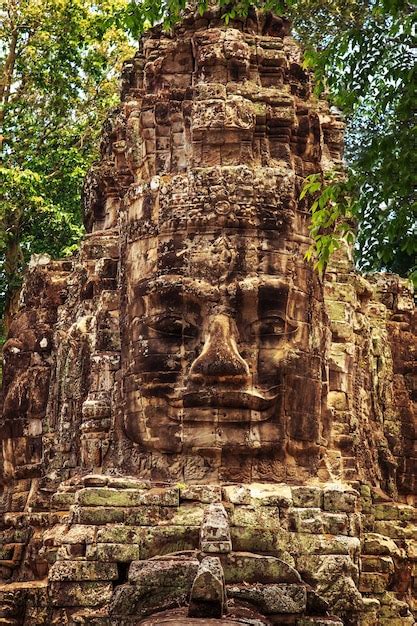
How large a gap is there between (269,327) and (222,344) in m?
0.71

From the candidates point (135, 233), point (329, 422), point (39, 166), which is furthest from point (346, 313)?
point (39, 166)

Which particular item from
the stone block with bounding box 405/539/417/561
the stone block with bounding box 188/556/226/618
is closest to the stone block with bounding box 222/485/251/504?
the stone block with bounding box 188/556/226/618

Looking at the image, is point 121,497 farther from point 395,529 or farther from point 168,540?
point 395,529

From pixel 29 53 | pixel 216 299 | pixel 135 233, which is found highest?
pixel 29 53

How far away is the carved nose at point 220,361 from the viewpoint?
47.5 feet

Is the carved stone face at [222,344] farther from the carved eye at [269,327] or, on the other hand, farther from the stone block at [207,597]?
the stone block at [207,597]

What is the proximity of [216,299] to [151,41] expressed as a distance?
400 cm

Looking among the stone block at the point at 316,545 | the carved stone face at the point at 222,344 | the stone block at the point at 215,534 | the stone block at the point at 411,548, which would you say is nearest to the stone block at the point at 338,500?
the stone block at the point at 316,545

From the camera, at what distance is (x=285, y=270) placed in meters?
15.3

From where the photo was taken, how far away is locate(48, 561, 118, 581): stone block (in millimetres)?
13406

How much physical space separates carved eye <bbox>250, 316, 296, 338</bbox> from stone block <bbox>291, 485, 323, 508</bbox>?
1.85 m

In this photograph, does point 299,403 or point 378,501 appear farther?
point 378,501

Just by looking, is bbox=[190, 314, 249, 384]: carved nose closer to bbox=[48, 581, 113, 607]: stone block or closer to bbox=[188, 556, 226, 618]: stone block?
bbox=[48, 581, 113, 607]: stone block

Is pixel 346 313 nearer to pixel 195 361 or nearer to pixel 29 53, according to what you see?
pixel 195 361
